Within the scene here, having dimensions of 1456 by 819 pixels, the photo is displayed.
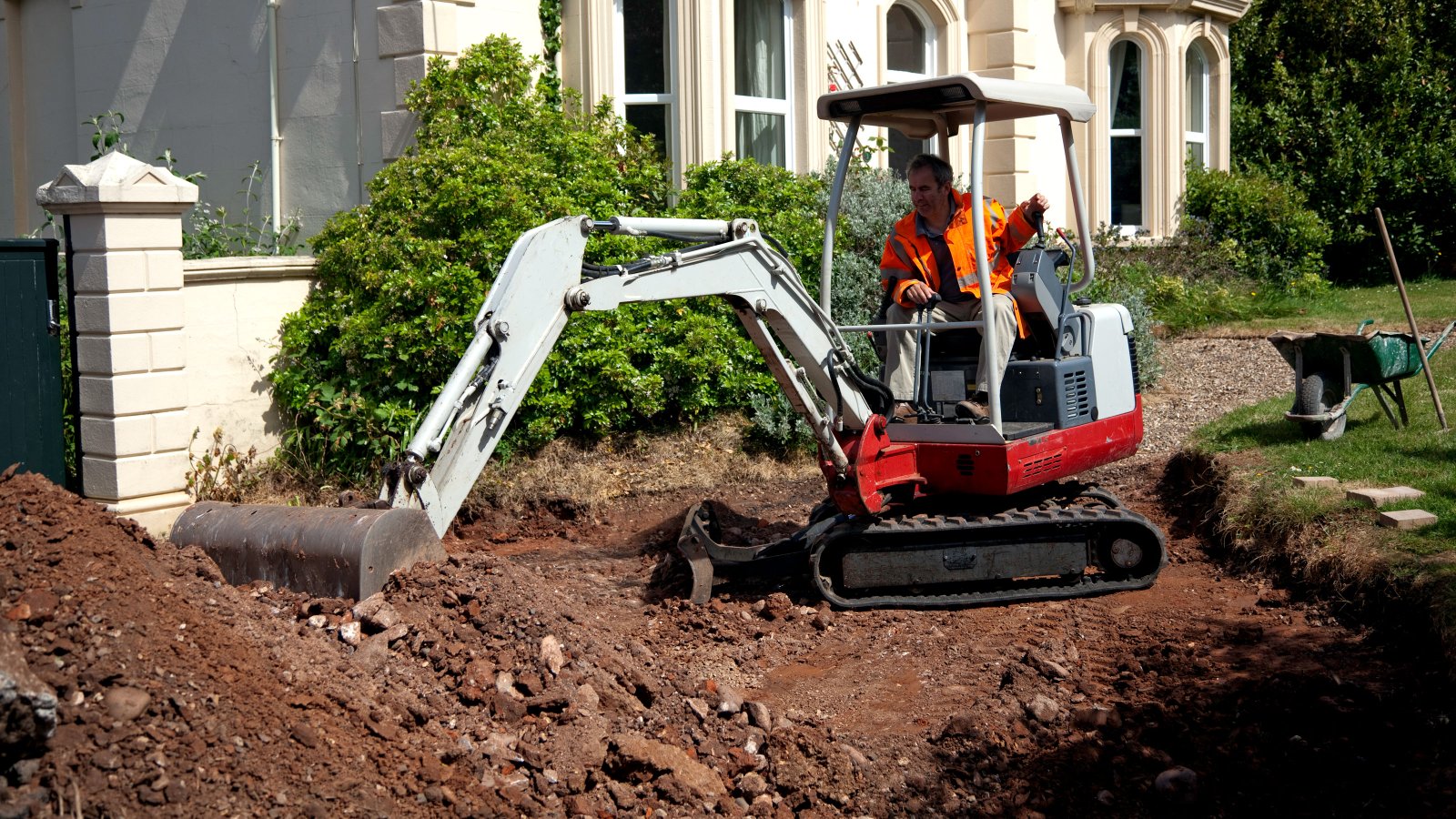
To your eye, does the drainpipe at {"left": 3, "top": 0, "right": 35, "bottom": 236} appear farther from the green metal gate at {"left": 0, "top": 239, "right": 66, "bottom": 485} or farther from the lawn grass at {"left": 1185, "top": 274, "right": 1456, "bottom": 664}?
the lawn grass at {"left": 1185, "top": 274, "right": 1456, "bottom": 664}

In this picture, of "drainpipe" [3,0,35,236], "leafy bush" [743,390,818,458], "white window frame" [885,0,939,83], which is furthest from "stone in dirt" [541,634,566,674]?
"drainpipe" [3,0,35,236]

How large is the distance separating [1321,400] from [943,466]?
3403 millimetres

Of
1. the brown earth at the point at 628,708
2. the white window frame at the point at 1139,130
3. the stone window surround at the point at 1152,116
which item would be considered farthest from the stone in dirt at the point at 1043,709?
the white window frame at the point at 1139,130

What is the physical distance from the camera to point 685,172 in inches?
436

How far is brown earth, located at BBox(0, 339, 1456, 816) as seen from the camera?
13.5 ft

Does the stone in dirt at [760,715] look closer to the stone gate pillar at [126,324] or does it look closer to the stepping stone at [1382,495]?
the stepping stone at [1382,495]

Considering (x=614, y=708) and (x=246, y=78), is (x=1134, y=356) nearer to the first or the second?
(x=614, y=708)

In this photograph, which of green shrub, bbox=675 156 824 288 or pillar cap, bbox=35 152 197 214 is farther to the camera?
green shrub, bbox=675 156 824 288

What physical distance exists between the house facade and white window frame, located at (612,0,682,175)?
0.07 feet

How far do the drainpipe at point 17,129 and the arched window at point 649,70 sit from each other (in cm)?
674

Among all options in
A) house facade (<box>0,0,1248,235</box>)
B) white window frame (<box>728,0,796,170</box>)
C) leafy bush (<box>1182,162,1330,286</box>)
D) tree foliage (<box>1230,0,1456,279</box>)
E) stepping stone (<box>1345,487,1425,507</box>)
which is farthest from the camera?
tree foliage (<box>1230,0,1456,279</box>)

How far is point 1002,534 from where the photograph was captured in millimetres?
7062

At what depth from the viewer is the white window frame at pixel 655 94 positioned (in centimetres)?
1162

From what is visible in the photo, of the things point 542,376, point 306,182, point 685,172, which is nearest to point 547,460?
point 542,376
